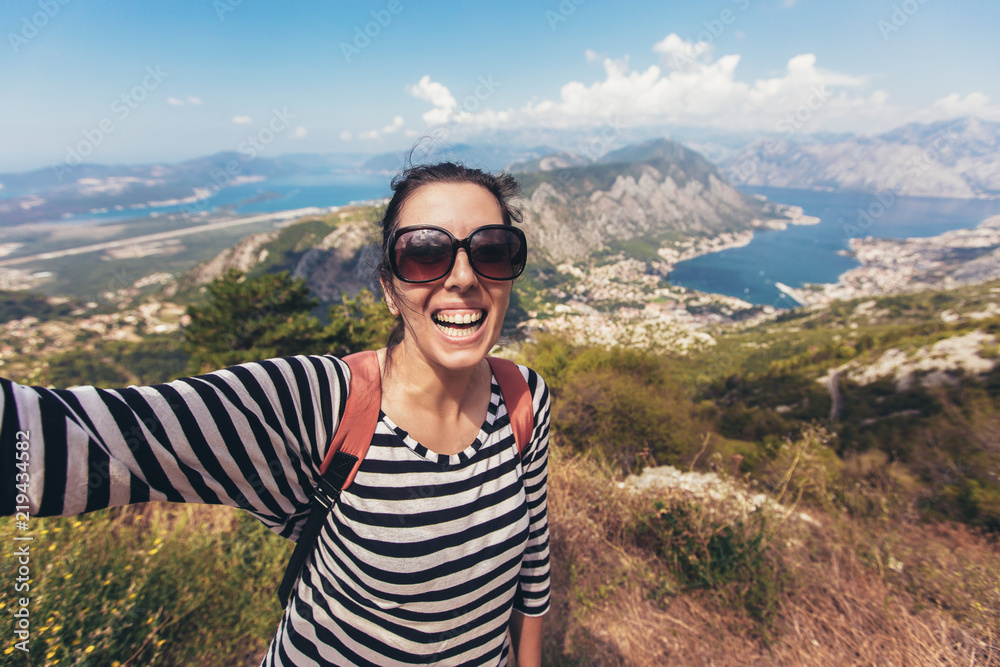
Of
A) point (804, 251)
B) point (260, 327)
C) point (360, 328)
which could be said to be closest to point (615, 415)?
point (360, 328)

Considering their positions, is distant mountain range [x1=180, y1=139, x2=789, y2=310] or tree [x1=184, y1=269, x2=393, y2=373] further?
distant mountain range [x1=180, y1=139, x2=789, y2=310]

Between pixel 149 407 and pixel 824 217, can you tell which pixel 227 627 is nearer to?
pixel 149 407

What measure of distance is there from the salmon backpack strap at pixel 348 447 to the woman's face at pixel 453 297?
20 cm

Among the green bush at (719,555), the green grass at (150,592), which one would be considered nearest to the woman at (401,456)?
the green grass at (150,592)

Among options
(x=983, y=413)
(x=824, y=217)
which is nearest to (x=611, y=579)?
(x=983, y=413)

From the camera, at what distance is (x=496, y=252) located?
56.6 inches

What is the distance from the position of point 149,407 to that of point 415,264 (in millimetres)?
804

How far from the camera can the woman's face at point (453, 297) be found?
128cm

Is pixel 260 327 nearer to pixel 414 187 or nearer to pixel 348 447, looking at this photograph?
pixel 414 187

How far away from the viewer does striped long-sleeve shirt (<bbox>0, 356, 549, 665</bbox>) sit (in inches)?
31.2

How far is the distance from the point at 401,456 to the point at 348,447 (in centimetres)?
16

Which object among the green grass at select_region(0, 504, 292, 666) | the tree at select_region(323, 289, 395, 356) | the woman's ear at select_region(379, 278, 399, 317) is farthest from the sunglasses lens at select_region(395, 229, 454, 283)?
the tree at select_region(323, 289, 395, 356)

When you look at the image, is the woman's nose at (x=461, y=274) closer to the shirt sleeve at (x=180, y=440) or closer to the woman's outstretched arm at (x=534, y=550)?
the shirt sleeve at (x=180, y=440)

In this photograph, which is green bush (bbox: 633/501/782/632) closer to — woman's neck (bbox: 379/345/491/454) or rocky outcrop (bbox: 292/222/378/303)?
woman's neck (bbox: 379/345/491/454)
